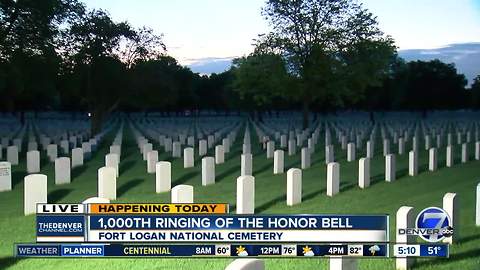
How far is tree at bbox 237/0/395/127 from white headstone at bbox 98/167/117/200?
25.3 metres

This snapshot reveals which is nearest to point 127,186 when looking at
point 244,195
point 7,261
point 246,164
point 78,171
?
point 246,164

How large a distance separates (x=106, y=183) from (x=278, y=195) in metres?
3.70

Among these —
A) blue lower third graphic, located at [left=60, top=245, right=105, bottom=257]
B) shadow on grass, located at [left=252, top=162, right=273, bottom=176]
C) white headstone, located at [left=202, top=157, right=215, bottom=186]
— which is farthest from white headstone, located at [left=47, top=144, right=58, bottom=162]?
blue lower third graphic, located at [left=60, top=245, right=105, bottom=257]

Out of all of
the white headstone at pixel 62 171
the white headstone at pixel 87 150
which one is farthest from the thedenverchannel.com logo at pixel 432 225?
the white headstone at pixel 87 150

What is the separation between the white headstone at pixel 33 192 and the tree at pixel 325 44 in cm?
2715

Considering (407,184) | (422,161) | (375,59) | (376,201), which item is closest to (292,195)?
(376,201)

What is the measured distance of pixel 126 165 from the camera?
2041 centimetres

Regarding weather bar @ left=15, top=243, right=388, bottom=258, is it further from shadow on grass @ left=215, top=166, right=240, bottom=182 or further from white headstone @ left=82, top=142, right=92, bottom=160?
white headstone @ left=82, top=142, right=92, bottom=160

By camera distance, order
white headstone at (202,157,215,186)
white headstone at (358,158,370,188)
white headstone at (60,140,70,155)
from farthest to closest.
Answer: white headstone at (60,140,70,155) → white headstone at (202,157,215,186) → white headstone at (358,158,370,188)

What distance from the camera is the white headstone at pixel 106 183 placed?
13.1 metres

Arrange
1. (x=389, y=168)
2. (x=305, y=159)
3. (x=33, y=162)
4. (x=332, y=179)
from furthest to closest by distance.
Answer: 1. (x=305, y=159)
2. (x=33, y=162)
3. (x=389, y=168)
4. (x=332, y=179)

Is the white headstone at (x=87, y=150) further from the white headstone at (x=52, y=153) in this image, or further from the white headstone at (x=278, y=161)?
the white headstone at (x=278, y=161)

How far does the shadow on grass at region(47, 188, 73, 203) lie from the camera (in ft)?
44.2

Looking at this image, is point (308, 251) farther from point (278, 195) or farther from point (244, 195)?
point (278, 195)
